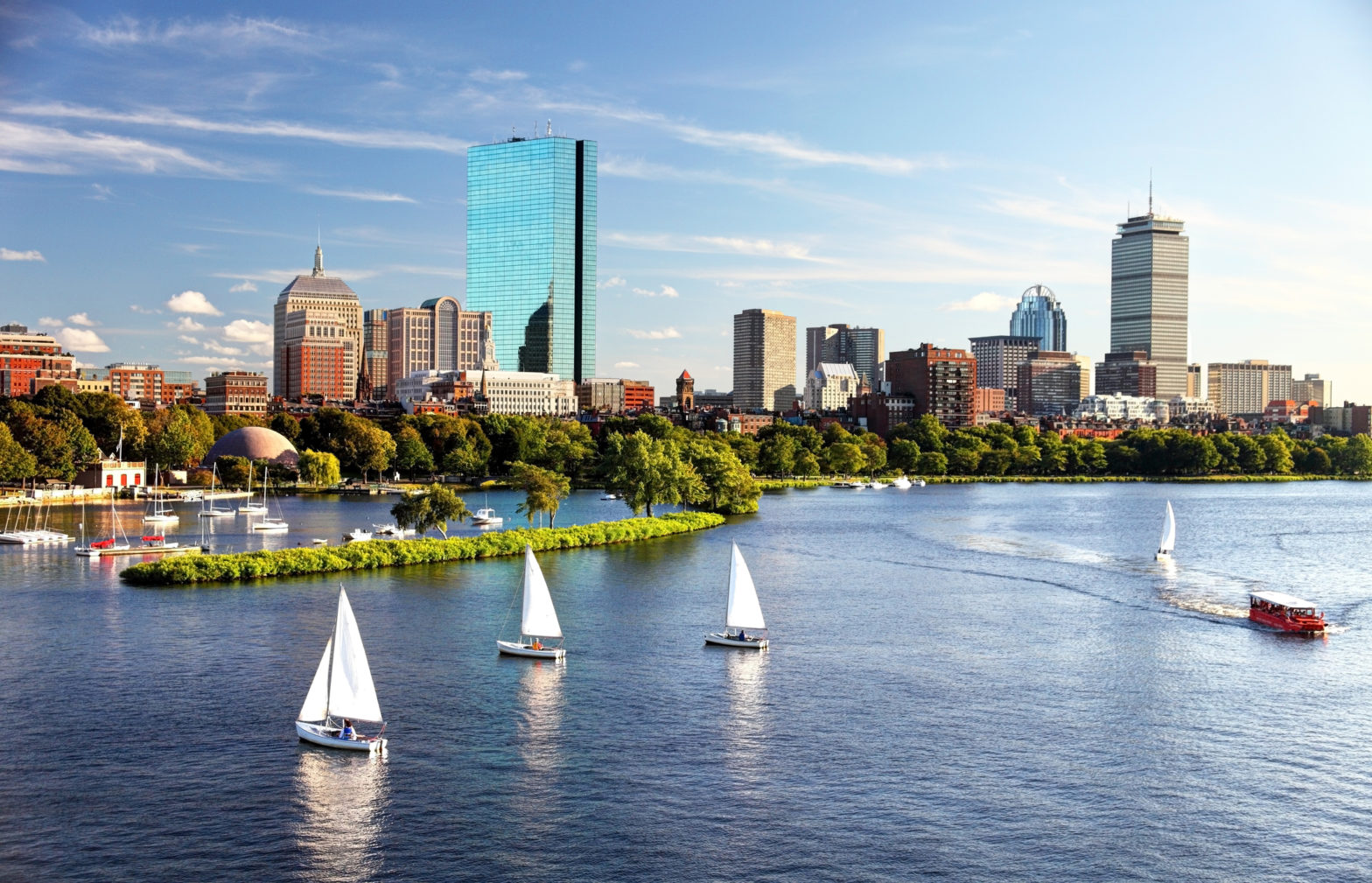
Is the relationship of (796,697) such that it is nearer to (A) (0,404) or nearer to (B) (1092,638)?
(B) (1092,638)

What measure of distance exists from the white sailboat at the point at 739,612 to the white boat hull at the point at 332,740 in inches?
852

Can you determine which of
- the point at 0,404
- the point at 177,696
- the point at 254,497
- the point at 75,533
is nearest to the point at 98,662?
the point at 177,696

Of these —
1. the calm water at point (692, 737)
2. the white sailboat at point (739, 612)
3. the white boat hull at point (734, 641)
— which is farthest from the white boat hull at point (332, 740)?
the white sailboat at point (739, 612)

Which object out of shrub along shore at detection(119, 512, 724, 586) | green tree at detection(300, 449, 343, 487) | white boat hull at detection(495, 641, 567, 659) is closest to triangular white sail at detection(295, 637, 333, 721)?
white boat hull at detection(495, 641, 567, 659)

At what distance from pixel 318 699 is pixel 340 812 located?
8093 millimetres

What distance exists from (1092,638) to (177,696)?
4571 centimetres

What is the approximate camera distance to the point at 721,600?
255 feet

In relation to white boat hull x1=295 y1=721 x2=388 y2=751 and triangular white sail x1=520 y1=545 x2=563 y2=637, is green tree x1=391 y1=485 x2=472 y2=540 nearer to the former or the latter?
triangular white sail x1=520 y1=545 x2=563 y2=637

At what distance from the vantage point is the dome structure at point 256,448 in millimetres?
179250

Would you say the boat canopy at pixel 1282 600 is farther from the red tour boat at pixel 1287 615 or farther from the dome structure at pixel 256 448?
the dome structure at pixel 256 448

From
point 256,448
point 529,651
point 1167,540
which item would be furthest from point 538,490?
point 256,448

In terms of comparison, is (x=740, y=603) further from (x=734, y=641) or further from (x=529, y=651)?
→ (x=529, y=651)

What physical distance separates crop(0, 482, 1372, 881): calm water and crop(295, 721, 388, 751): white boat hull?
0.74 meters

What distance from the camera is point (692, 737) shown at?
47188mm
